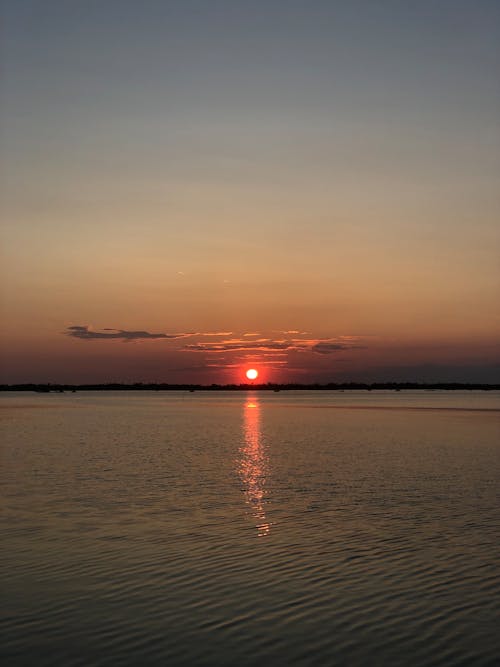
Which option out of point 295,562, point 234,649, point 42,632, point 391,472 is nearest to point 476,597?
point 295,562

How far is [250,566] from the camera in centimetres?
1841

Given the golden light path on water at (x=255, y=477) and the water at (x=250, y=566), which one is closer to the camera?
the water at (x=250, y=566)

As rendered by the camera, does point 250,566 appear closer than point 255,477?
Yes

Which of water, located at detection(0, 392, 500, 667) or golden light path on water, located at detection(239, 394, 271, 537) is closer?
water, located at detection(0, 392, 500, 667)

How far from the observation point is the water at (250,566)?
12797 mm

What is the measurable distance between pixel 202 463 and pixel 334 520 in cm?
2067

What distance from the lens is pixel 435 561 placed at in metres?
18.9

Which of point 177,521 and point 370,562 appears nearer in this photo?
point 370,562

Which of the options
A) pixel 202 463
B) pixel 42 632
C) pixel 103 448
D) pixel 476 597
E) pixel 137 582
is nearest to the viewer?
pixel 42 632

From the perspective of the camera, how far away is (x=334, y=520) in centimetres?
2491

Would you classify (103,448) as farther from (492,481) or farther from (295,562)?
(295,562)

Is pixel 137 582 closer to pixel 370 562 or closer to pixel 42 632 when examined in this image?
pixel 42 632

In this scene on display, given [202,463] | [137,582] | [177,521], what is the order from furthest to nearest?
[202,463] < [177,521] < [137,582]

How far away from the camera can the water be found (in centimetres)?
1280
